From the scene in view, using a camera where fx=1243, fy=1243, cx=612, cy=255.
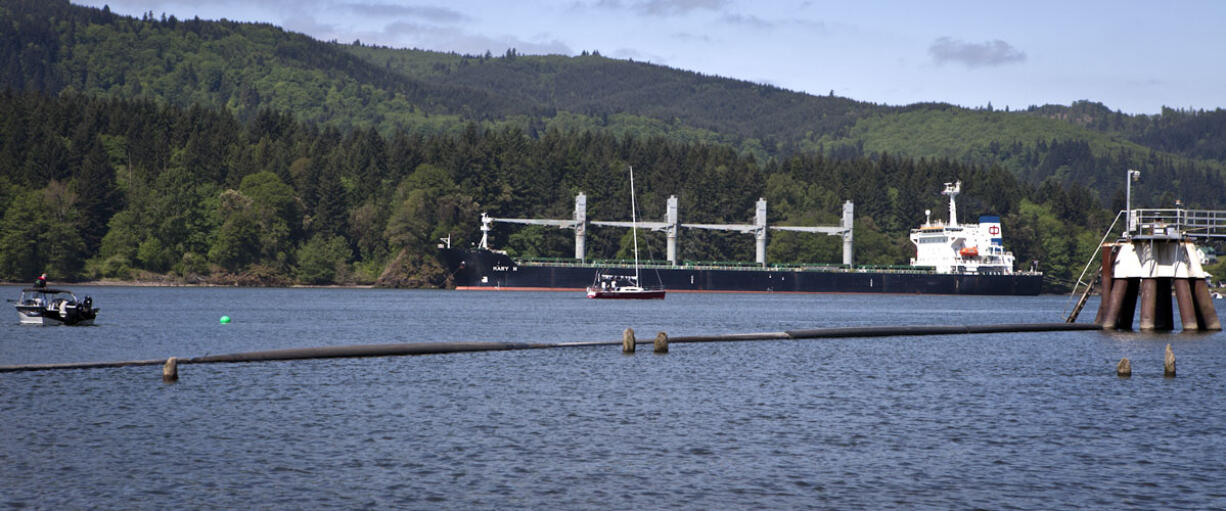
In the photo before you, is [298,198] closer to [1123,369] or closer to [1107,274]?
[1107,274]

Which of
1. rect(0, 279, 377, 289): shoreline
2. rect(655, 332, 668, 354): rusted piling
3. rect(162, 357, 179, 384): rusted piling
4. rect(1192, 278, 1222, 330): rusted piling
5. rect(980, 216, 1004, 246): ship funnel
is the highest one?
rect(980, 216, 1004, 246): ship funnel

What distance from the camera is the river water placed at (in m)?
20.8

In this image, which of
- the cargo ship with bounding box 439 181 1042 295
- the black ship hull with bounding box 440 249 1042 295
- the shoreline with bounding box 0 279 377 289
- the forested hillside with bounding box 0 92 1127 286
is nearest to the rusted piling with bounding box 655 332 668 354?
the black ship hull with bounding box 440 249 1042 295

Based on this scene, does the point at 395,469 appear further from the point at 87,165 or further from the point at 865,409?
the point at 87,165

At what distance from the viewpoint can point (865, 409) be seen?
104 ft

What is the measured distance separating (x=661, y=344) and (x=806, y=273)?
106147 millimetres

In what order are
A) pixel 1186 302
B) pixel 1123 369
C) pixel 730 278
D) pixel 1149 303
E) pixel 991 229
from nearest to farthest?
1. pixel 1123 369
2. pixel 1186 302
3. pixel 1149 303
4. pixel 991 229
5. pixel 730 278

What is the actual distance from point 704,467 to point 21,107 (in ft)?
515

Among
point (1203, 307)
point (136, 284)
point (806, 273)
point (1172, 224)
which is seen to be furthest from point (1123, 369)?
point (136, 284)

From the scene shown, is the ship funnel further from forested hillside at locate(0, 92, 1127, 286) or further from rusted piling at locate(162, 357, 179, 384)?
rusted piling at locate(162, 357, 179, 384)

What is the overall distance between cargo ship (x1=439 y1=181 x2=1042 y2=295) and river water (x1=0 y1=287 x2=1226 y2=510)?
8986 centimetres

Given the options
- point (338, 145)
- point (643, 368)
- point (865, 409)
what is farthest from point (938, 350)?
point (338, 145)

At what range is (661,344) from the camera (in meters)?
45.7

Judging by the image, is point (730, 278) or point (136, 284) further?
point (730, 278)
